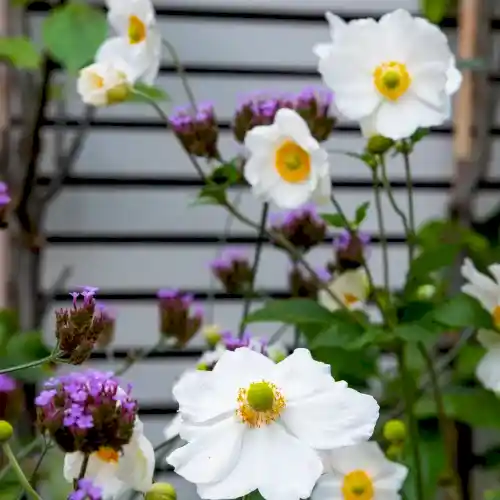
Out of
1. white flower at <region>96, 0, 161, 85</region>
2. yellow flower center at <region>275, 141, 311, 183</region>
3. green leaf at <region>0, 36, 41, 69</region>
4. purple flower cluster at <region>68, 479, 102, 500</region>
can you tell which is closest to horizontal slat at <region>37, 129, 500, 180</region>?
green leaf at <region>0, 36, 41, 69</region>

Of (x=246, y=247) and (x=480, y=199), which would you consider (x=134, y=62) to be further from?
(x=480, y=199)

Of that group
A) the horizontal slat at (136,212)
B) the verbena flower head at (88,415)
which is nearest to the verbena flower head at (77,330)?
the verbena flower head at (88,415)

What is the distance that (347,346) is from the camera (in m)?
0.60

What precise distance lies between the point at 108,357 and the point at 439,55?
732mm

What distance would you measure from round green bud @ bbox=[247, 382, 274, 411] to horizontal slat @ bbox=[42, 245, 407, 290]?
0.82 m

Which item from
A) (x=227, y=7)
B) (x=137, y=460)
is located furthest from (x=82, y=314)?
(x=227, y=7)

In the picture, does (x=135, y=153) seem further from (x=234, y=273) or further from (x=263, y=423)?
(x=263, y=423)

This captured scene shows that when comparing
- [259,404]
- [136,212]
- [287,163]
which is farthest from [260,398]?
[136,212]

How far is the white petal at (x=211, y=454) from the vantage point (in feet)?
1.23

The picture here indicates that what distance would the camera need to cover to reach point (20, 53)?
90cm

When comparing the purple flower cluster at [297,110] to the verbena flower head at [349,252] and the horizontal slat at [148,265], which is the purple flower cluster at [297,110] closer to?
the verbena flower head at [349,252]

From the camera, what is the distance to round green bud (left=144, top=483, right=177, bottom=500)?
42 cm

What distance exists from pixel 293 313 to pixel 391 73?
0.67 feet

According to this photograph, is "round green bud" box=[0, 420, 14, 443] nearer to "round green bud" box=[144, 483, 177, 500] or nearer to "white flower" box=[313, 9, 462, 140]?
"round green bud" box=[144, 483, 177, 500]
